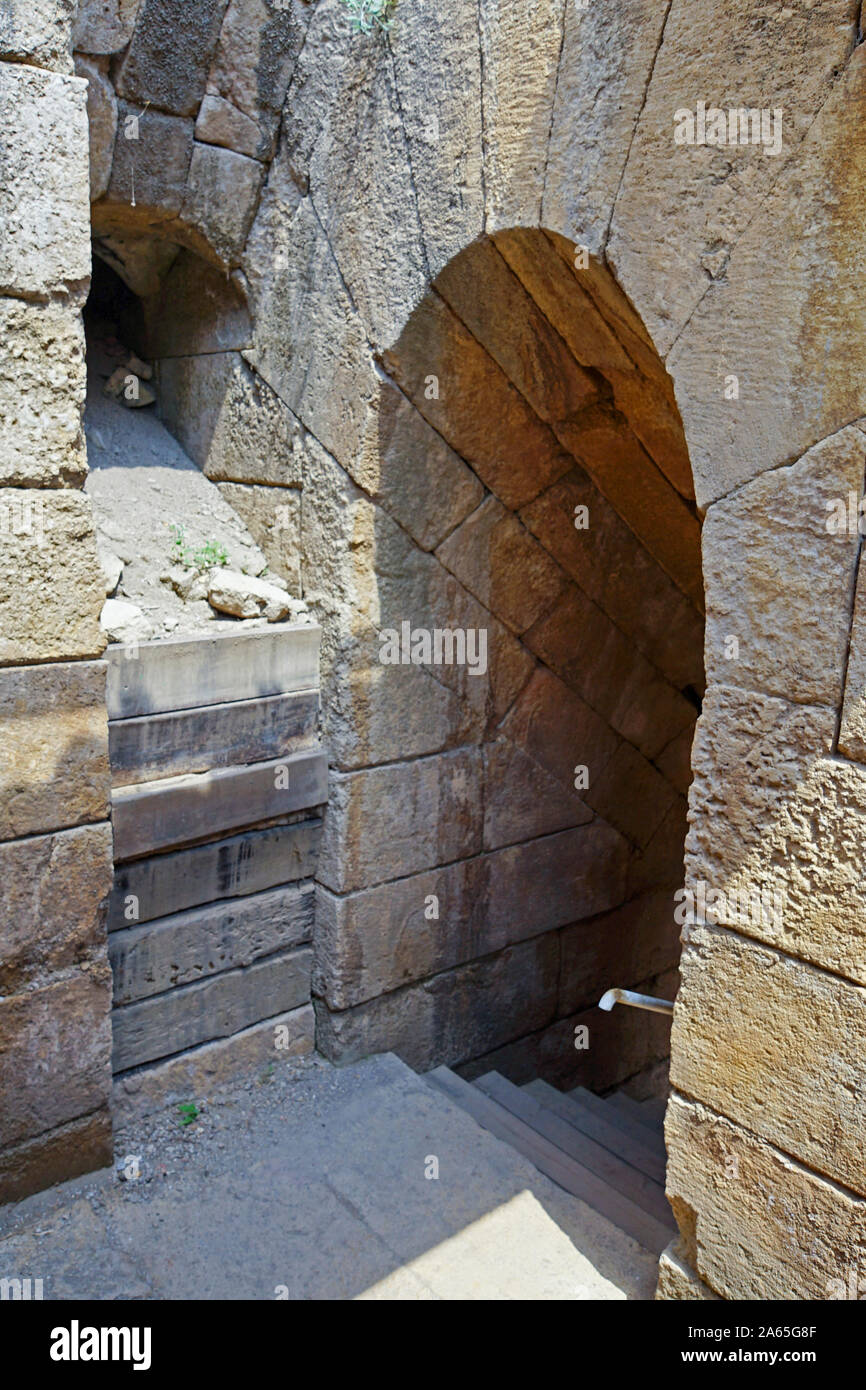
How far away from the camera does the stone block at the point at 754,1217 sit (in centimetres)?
223

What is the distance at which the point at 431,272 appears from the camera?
3.16m

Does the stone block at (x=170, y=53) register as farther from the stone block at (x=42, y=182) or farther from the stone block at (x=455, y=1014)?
the stone block at (x=455, y=1014)

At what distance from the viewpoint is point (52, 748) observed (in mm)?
2920

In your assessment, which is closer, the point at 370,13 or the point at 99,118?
the point at 370,13

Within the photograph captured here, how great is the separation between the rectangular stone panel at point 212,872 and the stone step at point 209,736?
0.30 metres

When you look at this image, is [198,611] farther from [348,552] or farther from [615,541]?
A: [615,541]

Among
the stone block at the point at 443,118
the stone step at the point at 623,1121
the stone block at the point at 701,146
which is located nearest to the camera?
the stone block at the point at 701,146

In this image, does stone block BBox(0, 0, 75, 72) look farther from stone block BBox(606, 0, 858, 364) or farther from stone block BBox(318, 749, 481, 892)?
stone block BBox(318, 749, 481, 892)

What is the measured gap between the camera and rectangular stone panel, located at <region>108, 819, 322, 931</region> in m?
3.35

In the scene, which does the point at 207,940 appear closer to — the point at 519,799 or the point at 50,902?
the point at 50,902

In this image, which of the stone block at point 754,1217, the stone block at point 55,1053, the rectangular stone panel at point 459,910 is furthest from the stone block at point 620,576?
the stone block at point 55,1053

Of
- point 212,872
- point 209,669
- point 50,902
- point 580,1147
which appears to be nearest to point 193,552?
point 209,669

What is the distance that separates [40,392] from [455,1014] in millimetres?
2891

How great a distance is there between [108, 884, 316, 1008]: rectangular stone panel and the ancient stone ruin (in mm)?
16
